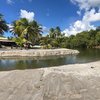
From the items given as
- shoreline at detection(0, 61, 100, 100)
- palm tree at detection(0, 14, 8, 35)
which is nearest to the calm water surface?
shoreline at detection(0, 61, 100, 100)

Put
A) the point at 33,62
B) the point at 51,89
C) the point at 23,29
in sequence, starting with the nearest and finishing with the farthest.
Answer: the point at 51,89 < the point at 33,62 < the point at 23,29

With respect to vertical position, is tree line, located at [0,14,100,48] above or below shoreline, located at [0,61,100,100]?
above

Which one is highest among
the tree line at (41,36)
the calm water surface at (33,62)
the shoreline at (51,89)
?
the tree line at (41,36)

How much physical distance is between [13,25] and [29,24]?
7.24 metres

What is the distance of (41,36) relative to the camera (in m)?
101

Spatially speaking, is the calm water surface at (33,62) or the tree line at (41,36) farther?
the tree line at (41,36)

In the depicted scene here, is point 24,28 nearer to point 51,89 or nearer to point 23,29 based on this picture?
point 23,29

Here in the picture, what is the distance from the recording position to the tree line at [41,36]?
76.8 metres

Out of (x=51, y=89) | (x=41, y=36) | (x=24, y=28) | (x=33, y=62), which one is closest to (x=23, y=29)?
(x=24, y=28)

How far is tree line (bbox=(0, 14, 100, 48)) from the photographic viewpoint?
76.8 meters

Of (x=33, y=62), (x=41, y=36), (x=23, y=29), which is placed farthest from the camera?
(x=41, y=36)

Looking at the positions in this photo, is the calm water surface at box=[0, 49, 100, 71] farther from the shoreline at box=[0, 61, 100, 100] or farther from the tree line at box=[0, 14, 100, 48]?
the tree line at box=[0, 14, 100, 48]

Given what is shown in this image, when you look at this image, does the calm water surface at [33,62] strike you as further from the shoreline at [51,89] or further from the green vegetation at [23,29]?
the green vegetation at [23,29]

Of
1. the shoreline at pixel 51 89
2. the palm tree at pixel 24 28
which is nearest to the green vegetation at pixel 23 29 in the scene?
the palm tree at pixel 24 28
